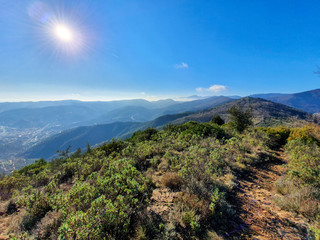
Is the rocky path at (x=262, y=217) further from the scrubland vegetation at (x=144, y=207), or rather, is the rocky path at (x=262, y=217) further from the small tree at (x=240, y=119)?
the small tree at (x=240, y=119)

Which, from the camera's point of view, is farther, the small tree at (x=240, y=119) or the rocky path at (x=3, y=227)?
the small tree at (x=240, y=119)

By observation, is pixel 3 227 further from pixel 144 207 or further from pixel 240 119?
pixel 240 119

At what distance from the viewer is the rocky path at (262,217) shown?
8.64 feet

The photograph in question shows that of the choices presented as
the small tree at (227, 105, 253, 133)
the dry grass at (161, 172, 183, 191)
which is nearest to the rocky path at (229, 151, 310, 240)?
the dry grass at (161, 172, 183, 191)

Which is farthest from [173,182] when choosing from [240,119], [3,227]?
[240,119]

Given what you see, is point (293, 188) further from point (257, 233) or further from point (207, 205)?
point (207, 205)

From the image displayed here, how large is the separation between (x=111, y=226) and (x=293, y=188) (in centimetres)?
495

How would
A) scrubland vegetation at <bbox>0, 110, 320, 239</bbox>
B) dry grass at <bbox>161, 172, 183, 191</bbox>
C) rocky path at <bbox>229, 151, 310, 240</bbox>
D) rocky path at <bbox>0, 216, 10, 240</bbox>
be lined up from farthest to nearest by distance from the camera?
dry grass at <bbox>161, 172, 183, 191</bbox> < rocky path at <bbox>0, 216, 10, 240</bbox> < rocky path at <bbox>229, 151, 310, 240</bbox> < scrubland vegetation at <bbox>0, 110, 320, 239</bbox>

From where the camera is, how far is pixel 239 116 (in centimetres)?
1348

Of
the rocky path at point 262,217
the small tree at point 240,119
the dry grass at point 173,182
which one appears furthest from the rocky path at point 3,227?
the small tree at point 240,119

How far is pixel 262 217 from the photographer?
3084 millimetres

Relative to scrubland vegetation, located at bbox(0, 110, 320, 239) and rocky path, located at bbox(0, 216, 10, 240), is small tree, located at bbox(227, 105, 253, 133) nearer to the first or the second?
scrubland vegetation, located at bbox(0, 110, 320, 239)

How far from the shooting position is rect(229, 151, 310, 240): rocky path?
2635mm

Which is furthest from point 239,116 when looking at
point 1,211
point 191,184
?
point 1,211
